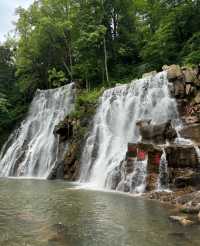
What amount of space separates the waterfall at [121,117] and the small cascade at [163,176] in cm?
490

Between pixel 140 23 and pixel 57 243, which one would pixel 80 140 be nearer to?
pixel 57 243

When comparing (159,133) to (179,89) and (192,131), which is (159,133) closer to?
(192,131)

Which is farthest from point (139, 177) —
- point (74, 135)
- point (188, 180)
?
point (74, 135)

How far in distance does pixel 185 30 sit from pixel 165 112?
13.9m

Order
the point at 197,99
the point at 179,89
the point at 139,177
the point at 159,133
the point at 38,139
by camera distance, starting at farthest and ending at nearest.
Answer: the point at 38,139, the point at 179,89, the point at 197,99, the point at 159,133, the point at 139,177

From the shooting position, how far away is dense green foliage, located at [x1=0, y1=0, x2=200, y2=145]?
111 feet

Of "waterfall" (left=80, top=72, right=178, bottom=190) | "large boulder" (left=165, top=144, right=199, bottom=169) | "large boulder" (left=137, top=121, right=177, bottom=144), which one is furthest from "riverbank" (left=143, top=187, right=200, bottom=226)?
"waterfall" (left=80, top=72, right=178, bottom=190)

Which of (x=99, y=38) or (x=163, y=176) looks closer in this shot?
(x=163, y=176)

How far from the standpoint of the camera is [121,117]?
2573cm

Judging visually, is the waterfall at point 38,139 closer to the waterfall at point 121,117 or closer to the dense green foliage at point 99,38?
the dense green foliage at point 99,38

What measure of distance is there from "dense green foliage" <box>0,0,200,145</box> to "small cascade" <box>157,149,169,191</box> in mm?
16951

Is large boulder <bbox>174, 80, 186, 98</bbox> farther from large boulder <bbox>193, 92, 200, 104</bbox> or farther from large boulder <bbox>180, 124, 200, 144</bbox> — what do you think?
large boulder <bbox>180, 124, 200, 144</bbox>

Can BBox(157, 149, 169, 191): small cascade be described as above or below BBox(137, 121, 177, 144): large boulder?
below

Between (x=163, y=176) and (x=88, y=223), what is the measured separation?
662 centimetres
